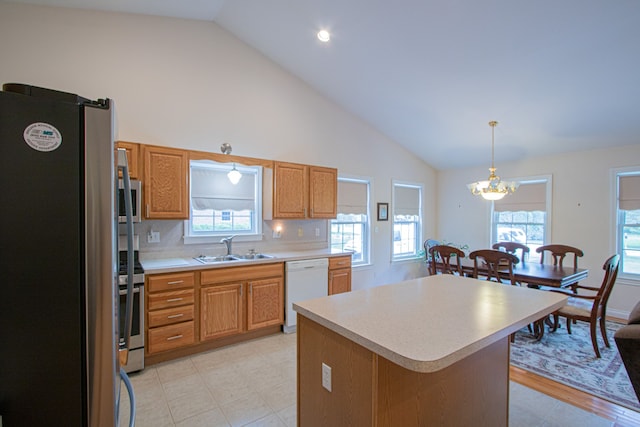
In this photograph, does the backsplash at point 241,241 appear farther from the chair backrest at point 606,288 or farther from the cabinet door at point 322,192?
the chair backrest at point 606,288

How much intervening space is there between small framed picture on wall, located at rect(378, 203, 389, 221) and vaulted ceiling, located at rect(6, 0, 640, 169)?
59.5 inches

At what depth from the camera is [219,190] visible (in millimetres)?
3793

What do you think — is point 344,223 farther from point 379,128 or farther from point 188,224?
point 188,224

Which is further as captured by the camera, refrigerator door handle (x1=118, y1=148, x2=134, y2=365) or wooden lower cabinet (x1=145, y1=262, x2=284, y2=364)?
wooden lower cabinet (x1=145, y1=262, x2=284, y2=364)

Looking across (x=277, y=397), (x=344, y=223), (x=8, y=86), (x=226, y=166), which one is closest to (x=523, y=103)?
(x=344, y=223)

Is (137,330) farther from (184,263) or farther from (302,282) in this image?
(302,282)

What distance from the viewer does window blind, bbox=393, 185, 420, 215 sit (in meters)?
5.86

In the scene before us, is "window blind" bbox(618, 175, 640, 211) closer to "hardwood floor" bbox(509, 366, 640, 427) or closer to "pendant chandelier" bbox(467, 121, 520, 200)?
"pendant chandelier" bbox(467, 121, 520, 200)

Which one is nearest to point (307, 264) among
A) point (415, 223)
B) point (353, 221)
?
point (353, 221)

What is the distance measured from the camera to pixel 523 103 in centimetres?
374

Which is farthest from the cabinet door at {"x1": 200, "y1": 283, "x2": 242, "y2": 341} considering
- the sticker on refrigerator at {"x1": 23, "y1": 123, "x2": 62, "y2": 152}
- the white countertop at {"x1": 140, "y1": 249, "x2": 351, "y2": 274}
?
the sticker on refrigerator at {"x1": 23, "y1": 123, "x2": 62, "y2": 152}

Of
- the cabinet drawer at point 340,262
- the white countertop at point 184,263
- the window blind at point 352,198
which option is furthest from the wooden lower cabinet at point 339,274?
the window blind at point 352,198

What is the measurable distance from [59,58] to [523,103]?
513 centimetres

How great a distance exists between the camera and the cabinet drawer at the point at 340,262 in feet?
13.3
